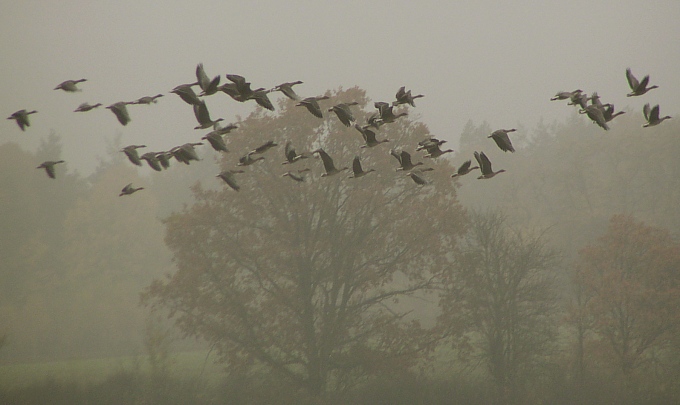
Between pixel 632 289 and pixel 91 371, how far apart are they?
22.4 meters

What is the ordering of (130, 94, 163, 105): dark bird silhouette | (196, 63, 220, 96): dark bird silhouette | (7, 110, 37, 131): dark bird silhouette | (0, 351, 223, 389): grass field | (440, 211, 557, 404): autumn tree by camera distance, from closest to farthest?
(196, 63, 220, 96): dark bird silhouette, (130, 94, 163, 105): dark bird silhouette, (7, 110, 37, 131): dark bird silhouette, (440, 211, 557, 404): autumn tree, (0, 351, 223, 389): grass field

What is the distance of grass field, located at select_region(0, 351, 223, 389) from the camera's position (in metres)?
18.8

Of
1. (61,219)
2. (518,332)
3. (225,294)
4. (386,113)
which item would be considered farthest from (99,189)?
(386,113)

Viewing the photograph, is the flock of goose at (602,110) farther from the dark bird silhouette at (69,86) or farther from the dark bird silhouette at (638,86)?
the dark bird silhouette at (69,86)

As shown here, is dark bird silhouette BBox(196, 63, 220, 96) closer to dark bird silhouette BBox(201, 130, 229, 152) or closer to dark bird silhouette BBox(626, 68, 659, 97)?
dark bird silhouette BBox(201, 130, 229, 152)

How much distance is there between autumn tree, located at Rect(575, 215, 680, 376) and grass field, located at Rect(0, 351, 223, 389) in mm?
14884

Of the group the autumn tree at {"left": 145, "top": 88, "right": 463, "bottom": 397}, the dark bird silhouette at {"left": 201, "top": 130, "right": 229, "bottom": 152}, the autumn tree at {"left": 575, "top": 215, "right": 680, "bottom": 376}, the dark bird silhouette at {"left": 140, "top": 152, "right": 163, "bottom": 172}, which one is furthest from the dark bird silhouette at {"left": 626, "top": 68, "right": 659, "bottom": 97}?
the autumn tree at {"left": 575, "top": 215, "right": 680, "bottom": 376}

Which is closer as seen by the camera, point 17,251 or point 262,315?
point 262,315

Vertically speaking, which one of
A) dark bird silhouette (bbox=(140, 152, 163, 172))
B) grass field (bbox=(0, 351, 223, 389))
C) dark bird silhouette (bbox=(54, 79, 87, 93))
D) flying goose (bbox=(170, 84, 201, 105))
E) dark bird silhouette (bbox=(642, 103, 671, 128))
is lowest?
grass field (bbox=(0, 351, 223, 389))

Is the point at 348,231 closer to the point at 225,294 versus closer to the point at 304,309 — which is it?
the point at 304,309

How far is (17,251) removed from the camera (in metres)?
36.1

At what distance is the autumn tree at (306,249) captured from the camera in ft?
53.1

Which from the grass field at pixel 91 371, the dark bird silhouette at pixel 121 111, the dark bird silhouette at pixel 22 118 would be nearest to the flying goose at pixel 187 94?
the dark bird silhouette at pixel 121 111

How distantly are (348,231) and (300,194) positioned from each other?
2.41m
